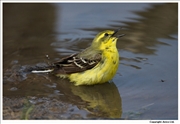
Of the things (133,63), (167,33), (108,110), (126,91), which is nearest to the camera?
(108,110)

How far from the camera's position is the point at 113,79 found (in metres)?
8.30

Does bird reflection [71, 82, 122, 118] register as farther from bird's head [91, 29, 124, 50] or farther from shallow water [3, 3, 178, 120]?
bird's head [91, 29, 124, 50]

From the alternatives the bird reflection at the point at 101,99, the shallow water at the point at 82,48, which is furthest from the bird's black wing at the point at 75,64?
the bird reflection at the point at 101,99

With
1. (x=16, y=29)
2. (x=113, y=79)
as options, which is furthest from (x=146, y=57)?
(x=16, y=29)

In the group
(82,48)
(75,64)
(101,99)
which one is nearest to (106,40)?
(75,64)

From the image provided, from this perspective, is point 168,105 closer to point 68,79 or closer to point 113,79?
point 113,79

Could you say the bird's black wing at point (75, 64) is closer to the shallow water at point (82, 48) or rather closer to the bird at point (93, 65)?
the bird at point (93, 65)

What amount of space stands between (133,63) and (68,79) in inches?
54.8

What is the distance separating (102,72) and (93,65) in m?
0.21

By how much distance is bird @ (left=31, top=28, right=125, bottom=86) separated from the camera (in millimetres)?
7973

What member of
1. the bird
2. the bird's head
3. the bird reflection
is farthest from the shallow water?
the bird's head

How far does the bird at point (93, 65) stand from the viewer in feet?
26.2

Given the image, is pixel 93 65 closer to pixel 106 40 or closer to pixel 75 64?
pixel 75 64

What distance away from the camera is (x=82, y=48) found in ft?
32.1
